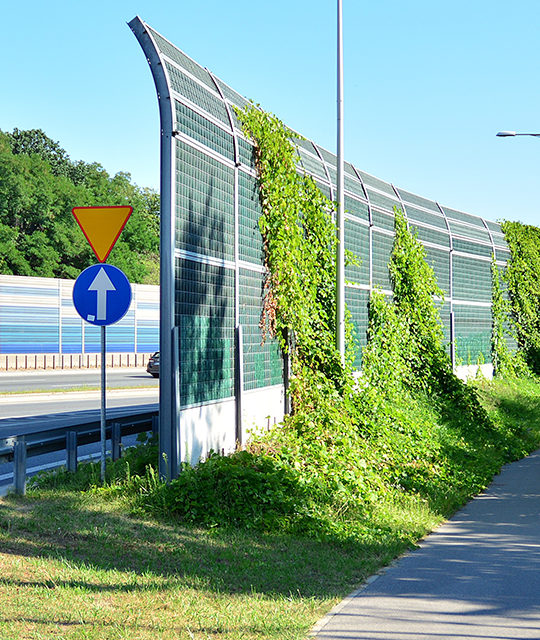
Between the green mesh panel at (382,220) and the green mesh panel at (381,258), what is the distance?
0.19 m

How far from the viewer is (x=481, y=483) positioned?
12.2m

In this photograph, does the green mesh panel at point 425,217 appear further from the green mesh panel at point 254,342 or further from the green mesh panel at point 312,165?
the green mesh panel at point 254,342

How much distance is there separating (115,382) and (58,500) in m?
27.8

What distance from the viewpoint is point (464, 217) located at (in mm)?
24297

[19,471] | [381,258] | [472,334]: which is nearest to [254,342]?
[19,471]

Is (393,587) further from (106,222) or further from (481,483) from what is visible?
(481,483)

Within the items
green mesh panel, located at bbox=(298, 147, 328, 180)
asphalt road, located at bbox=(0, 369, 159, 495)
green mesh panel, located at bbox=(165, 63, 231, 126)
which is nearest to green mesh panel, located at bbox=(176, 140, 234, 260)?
green mesh panel, located at bbox=(165, 63, 231, 126)

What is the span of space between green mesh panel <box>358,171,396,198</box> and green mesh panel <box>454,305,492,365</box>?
481 centimetres

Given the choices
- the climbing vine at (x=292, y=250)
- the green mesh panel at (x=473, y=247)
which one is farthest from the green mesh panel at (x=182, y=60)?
the green mesh panel at (x=473, y=247)

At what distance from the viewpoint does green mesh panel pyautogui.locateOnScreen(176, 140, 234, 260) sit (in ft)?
29.9

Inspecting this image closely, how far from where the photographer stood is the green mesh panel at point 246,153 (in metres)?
11.0

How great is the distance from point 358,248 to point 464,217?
941cm

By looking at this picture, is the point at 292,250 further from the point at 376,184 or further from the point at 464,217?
the point at 464,217

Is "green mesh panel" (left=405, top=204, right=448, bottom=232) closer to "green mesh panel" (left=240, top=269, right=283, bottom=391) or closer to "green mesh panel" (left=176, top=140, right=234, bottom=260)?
"green mesh panel" (left=240, top=269, right=283, bottom=391)
